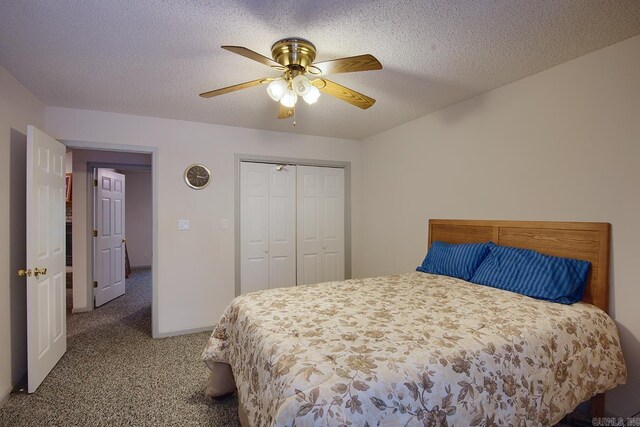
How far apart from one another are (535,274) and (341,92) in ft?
5.73

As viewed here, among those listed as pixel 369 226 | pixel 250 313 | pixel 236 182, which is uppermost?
pixel 236 182

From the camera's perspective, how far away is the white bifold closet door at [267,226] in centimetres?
369

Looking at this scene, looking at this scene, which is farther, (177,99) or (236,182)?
(236,182)

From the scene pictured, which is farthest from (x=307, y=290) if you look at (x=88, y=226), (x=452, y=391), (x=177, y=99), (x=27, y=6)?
(x=88, y=226)

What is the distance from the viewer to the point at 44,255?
7.91 feet

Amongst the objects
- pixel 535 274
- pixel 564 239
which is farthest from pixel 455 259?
pixel 564 239

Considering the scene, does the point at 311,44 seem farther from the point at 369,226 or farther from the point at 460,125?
the point at 369,226

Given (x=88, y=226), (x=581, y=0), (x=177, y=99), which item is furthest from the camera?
(x=88, y=226)

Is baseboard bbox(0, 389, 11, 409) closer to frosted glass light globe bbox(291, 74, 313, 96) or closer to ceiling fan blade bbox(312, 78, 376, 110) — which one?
frosted glass light globe bbox(291, 74, 313, 96)

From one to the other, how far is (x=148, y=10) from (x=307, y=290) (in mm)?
1870

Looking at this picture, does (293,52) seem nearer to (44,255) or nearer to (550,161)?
(550,161)

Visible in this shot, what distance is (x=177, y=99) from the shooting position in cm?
271

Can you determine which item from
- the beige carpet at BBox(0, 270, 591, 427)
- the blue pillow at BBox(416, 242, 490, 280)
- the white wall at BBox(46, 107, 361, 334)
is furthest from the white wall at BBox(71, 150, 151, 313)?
the blue pillow at BBox(416, 242, 490, 280)

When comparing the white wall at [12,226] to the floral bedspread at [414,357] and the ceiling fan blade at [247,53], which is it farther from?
the ceiling fan blade at [247,53]
